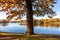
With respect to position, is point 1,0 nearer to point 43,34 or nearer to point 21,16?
point 21,16

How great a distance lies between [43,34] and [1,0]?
85.5 inches

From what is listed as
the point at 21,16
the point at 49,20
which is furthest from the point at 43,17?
the point at 21,16

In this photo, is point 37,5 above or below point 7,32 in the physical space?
above

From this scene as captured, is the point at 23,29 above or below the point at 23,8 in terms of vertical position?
below

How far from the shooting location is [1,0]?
7.46 meters

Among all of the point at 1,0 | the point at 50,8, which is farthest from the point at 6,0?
the point at 50,8

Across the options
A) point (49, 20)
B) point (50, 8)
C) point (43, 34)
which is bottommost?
point (43, 34)

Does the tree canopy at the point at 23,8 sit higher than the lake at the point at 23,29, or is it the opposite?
the tree canopy at the point at 23,8

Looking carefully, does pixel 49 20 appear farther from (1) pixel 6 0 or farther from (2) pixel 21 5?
(1) pixel 6 0

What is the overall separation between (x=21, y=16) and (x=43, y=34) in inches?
46.1

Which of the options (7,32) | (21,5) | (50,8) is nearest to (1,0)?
(21,5)

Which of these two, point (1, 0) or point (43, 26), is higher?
point (1, 0)

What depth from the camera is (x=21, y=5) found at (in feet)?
25.0

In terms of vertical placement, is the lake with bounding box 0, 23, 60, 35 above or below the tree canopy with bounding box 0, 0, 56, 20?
below
